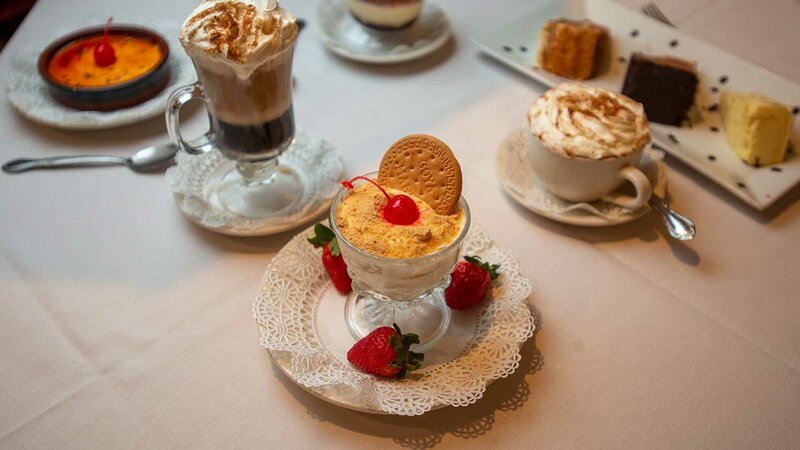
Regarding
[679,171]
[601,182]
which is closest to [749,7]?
[679,171]

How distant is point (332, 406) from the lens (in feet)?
3.32

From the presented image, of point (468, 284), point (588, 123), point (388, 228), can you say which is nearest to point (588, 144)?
point (588, 123)

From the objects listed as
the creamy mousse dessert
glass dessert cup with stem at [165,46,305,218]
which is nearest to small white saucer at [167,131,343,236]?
glass dessert cup with stem at [165,46,305,218]

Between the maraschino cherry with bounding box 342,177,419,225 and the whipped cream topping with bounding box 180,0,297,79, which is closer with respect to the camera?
the maraschino cherry with bounding box 342,177,419,225

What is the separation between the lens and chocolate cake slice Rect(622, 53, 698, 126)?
152 cm

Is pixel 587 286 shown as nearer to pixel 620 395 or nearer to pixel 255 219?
pixel 620 395

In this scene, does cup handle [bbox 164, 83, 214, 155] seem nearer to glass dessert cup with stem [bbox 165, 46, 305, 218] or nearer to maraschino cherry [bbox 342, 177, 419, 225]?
glass dessert cup with stem [bbox 165, 46, 305, 218]

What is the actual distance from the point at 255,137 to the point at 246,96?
3.8 inches

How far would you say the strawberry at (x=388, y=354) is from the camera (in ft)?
3.16

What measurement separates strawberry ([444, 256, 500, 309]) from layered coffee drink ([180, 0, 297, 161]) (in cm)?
47

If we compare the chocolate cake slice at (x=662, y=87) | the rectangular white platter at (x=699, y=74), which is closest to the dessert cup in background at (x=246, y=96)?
the rectangular white platter at (x=699, y=74)

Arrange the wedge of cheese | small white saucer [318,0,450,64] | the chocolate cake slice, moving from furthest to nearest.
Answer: small white saucer [318,0,450,64], the chocolate cake slice, the wedge of cheese

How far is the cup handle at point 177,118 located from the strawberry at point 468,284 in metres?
0.58

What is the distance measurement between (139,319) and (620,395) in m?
0.82
